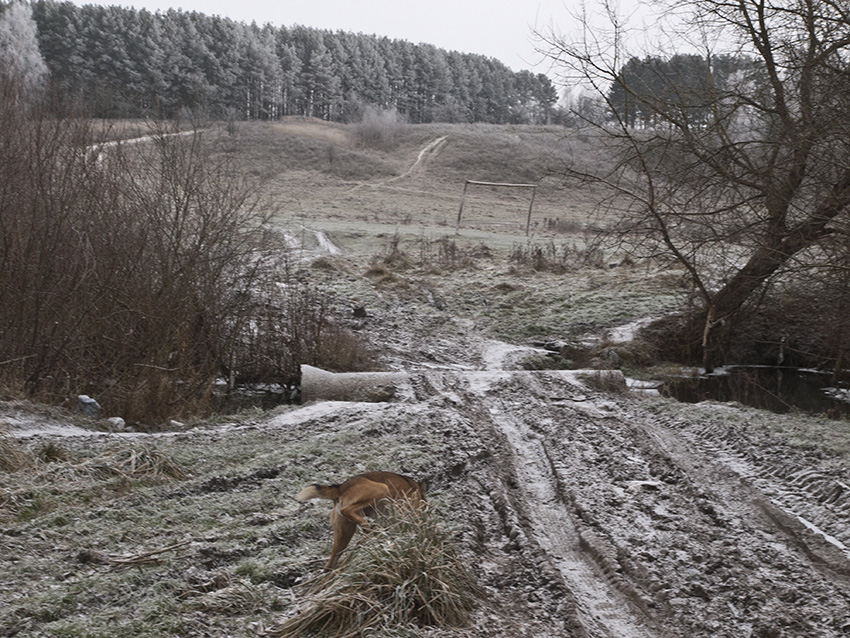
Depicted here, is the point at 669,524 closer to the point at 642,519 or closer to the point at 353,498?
the point at 642,519

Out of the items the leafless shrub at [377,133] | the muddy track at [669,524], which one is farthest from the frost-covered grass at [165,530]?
the leafless shrub at [377,133]

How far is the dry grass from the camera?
3600 millimetres

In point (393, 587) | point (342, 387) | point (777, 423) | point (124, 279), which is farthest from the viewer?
point (342, 387)

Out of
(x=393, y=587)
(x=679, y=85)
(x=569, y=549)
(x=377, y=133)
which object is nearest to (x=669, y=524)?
(x=569, y=549)

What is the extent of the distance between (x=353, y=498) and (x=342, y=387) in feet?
19.9

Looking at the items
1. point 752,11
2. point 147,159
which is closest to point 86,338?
point 147,159

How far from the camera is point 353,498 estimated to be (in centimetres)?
393

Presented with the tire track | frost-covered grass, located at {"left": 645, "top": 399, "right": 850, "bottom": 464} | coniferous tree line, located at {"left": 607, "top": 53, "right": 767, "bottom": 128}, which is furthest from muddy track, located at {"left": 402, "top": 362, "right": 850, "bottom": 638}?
coniferous tree line, located at {"left": 607, "top": 53, "right": 767, "bottom": 128}

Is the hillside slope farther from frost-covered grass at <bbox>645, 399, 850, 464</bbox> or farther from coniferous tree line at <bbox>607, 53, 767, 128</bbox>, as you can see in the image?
coniferous tree line at <bbox>607, 53, 767, 128</bbox>

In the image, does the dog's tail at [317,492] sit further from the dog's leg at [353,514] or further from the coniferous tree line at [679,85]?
the coniferous tree line at [679,85]

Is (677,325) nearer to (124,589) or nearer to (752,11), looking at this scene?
(752,11)

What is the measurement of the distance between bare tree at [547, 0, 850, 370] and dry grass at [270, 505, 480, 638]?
7.78 metres

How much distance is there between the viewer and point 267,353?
1142 cm

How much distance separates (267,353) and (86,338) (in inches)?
120
